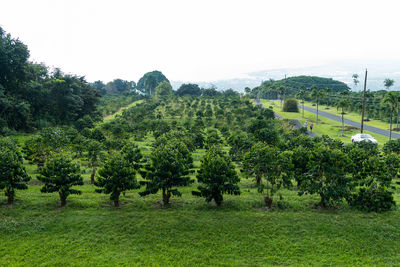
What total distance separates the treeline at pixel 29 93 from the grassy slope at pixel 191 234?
29.5 metres

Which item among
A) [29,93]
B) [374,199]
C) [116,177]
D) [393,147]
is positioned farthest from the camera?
[29,93]

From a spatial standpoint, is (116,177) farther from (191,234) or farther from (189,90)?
(189,90)

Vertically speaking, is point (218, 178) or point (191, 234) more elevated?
point (218, 178)

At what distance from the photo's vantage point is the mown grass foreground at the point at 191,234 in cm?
1197

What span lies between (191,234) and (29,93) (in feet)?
149

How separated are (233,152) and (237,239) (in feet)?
39.1

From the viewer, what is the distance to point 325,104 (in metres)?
95.2

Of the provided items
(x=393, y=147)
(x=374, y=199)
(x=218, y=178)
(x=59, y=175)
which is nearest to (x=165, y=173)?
(x=218, y=178)

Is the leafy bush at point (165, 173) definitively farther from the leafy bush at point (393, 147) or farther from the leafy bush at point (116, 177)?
the leafy bush at point (393, 147)

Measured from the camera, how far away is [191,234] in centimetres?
1359

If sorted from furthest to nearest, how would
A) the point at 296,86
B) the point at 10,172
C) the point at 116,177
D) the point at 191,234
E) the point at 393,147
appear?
1. the point at 296,86
2. the point at 393,147
3. the point at 116,177
4. the point at 10,172
5. the point at 191,234

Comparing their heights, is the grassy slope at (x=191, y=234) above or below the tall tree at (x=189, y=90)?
below

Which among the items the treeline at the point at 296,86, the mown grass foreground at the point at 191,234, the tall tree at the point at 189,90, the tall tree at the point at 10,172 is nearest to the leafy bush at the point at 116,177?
the mown grass foreground at the point at 191,234

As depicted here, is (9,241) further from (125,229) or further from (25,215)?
(125,229)
